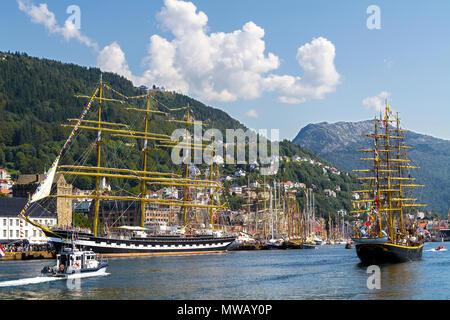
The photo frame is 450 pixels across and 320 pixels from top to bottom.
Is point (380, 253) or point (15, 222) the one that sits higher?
point (15, 222)

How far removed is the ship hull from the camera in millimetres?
90438

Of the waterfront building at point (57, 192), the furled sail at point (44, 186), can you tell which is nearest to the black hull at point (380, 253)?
the furled sail at point (44, 186)

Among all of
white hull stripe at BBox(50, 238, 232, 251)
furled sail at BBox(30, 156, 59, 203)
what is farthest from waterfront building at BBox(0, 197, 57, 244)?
furled sail at BBox(30, 156, 59, 203)

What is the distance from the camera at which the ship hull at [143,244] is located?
9044cm

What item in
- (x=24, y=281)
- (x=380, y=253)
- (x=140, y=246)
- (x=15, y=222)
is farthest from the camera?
(x=15, y=222)

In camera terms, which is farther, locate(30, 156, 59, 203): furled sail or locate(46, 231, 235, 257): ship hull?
locate(46, 231, 235, 257): ship hull

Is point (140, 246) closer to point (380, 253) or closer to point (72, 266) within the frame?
point (380, 253)

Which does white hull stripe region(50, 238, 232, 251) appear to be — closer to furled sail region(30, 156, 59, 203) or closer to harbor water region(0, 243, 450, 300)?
furled sail region(30, 156, 59, 203)

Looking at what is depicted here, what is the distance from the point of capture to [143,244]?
103 metres

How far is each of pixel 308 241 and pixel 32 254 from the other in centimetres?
10706

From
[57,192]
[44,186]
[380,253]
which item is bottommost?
[380,253]

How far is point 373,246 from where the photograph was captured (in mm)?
72188

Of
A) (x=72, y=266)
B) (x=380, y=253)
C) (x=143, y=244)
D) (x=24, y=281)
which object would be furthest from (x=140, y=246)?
(x=24, y=281)
